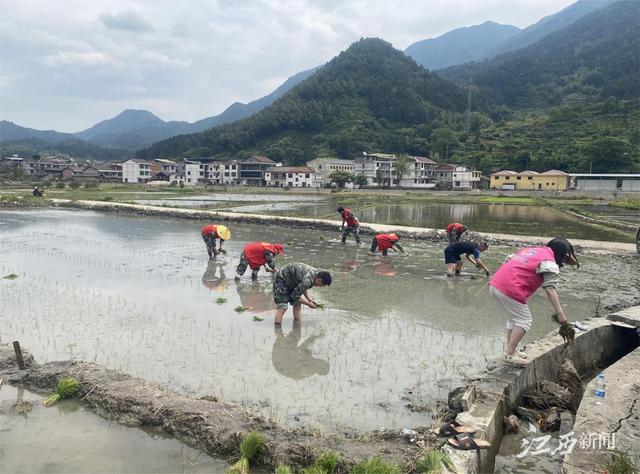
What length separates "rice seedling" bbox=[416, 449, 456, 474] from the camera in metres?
3.86

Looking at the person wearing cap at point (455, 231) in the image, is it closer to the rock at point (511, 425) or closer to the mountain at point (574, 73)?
the rock at point (511, 425)

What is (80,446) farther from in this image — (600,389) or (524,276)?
(600,389)

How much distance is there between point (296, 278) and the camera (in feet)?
26.2

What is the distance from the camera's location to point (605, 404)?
5172mm

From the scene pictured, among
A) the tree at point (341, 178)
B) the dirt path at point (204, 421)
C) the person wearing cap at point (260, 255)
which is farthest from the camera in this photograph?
the tree at point (341, 178)

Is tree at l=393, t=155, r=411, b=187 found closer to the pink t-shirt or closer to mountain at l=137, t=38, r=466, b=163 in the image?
mountain at l=137, t=38, r=466, b=163

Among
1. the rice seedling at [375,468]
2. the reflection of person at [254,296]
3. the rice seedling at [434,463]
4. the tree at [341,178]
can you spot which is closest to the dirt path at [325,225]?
the reflection of person at [254,296]

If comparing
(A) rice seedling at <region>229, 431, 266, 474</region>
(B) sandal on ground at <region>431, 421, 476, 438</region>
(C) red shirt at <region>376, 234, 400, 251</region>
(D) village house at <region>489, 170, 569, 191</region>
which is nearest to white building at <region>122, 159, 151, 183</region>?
(D) village house at <region>489, 170, 569, 191</region>

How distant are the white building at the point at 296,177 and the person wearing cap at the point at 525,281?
246 feet

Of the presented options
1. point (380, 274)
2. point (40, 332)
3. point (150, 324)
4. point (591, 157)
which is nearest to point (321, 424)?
point (150, 324)

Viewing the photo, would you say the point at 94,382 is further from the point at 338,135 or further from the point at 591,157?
the point at 338,135

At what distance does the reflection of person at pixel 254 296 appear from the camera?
31.2 feet

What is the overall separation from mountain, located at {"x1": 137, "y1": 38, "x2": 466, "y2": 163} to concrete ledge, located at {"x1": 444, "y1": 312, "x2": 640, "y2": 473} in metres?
96.5

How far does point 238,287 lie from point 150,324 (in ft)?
10.4
